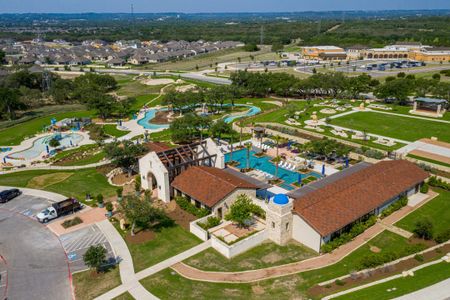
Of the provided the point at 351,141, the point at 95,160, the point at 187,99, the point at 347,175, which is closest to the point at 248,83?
the point at 187,99

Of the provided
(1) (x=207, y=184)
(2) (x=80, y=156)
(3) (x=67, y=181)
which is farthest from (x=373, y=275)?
(2) (x=80, y=156)

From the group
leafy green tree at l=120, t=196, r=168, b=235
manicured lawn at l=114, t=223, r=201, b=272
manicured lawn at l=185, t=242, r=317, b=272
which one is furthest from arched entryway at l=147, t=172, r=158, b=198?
manicured lawn at l=185, t=242, r=317, b=272

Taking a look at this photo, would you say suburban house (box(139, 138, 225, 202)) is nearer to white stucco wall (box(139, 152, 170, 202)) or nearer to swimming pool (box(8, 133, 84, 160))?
white stucco wall (box(139, 152, 170, 202))

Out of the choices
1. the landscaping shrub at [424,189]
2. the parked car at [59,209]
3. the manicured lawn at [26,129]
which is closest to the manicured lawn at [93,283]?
the parked car at [59,209]

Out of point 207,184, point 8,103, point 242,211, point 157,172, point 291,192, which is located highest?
point 8,103

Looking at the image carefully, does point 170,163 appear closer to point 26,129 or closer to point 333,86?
point 26,129

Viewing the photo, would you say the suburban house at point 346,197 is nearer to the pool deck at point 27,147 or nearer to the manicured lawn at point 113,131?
the pool deck at point 27,147

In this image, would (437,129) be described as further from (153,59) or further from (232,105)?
(153,59)
